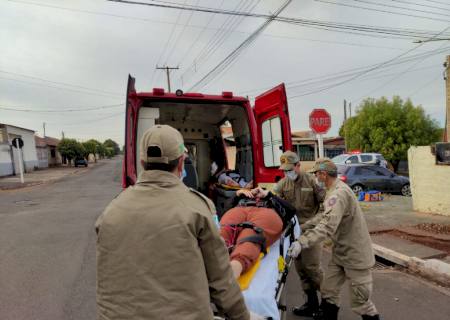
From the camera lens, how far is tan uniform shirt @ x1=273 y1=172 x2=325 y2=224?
367 cm

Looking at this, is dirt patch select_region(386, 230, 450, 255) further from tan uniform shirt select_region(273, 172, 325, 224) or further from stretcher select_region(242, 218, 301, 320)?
stretcher select_region(242, 218, 301, 320)

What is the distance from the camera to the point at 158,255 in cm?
127

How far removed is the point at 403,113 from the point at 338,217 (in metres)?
27.0

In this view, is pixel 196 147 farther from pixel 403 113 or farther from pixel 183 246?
pixel 403 113

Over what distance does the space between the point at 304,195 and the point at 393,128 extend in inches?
987

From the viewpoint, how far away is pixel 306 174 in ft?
12.2

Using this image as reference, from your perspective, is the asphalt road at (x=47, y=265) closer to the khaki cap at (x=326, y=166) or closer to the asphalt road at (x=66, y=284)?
the asphalt road at (x=66, y=284)

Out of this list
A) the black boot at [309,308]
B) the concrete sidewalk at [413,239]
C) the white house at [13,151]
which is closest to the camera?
the black boot at [309,308]

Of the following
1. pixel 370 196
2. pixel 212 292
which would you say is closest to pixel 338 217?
pixel 212 292

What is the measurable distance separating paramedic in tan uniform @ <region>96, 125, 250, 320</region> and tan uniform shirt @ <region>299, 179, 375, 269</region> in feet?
4.84

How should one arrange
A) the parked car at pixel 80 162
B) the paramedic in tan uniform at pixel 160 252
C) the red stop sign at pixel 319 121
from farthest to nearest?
the parked car at pixel 80 162 → the red stop sign at pixel 319 121 → the paramedic in tan uniform at pixel 160 252

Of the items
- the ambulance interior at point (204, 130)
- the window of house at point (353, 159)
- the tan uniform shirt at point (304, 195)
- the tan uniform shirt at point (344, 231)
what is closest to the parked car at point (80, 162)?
the window of house at point (353, 159)

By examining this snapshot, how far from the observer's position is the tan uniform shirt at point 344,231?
8.85 ft

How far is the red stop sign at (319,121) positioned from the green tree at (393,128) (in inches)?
867
